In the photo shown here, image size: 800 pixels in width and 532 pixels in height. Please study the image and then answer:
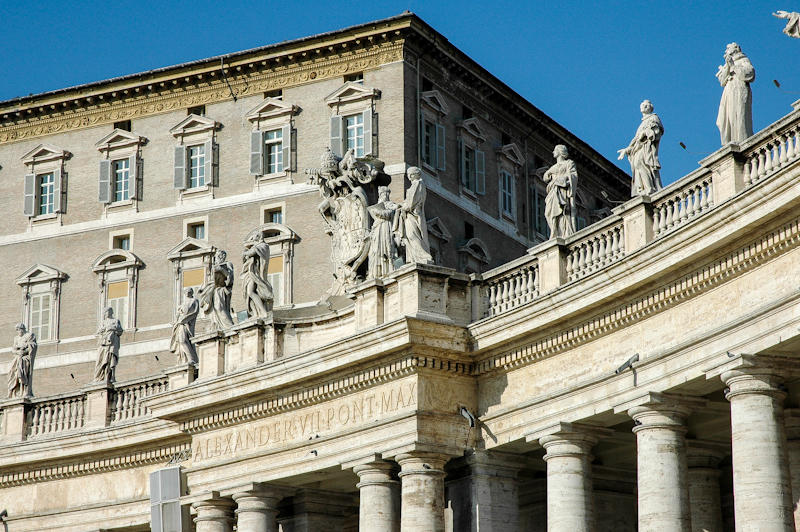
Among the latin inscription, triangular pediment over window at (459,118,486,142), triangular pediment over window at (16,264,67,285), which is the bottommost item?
Result: the latin inscription

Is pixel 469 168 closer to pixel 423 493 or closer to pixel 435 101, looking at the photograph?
pixel 435 101

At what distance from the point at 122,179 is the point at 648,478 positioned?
47433 mm

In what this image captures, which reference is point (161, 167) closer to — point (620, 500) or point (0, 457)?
point (0, 457)

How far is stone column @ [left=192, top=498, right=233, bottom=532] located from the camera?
42531mm

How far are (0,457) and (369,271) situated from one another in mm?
14349

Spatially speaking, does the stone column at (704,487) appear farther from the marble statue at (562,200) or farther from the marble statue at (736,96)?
the marble statue at (736,96)

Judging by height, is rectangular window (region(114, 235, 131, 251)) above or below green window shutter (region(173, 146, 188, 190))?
below

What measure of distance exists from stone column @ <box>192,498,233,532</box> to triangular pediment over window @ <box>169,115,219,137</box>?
3426 cm

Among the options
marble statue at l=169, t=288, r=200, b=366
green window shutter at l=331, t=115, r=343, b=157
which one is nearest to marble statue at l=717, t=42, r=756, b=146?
marble statue at l=169, t=288, r=200, b=366

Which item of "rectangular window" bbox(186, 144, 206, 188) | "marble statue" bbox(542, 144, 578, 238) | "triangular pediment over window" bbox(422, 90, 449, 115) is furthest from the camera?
"rectangular window" bbox(186, 144, 206, 188)

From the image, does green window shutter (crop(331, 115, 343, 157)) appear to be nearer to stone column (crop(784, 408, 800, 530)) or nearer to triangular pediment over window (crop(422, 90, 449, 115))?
triangular pediment over window (crop(422, 90, 449, 115))

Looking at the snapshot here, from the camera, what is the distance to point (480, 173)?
7444cm

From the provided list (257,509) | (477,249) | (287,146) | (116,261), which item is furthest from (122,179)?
(257,509)

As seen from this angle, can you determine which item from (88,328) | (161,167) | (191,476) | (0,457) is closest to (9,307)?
(88,328)
